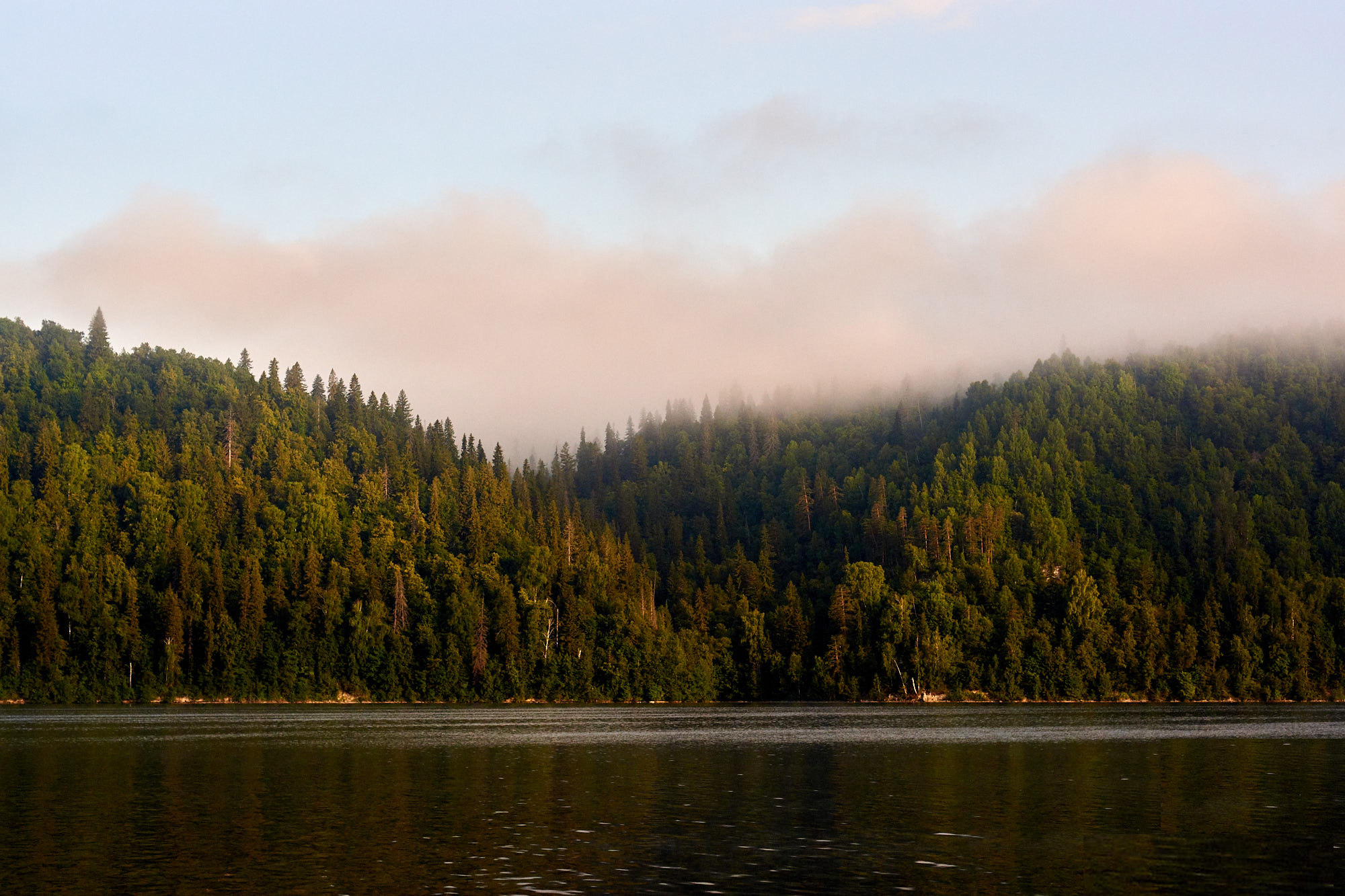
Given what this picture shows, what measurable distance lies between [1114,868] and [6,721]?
5292 inches

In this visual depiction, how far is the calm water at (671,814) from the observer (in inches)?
1791

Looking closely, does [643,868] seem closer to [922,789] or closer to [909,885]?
[909,885]

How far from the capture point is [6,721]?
484ft

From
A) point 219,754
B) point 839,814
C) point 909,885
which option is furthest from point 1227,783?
point 219,754

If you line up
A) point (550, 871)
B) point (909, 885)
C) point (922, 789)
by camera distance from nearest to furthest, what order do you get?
1. point (909, 885)
2. point (550, 871)
3. point (922, 789)

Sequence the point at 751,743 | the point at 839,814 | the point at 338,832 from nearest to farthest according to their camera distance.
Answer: the point at 338,832 < the point at 839,814 < the point at 751,743

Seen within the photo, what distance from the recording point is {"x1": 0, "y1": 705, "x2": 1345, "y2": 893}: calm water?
45.5 metres

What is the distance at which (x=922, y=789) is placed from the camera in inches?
2864

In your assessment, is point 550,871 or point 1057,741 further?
point 1057,741

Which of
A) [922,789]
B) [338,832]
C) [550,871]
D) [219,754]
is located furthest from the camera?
[219,754]

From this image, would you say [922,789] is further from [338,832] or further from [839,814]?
[338,832]

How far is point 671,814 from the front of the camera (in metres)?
62.4

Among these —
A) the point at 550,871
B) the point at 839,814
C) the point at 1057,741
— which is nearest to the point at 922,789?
the point at 839,814

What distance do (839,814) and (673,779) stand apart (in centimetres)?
1963
